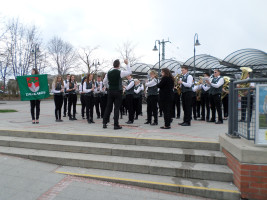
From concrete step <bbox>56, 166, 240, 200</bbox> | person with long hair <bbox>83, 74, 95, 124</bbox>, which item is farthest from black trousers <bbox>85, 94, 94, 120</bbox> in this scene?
concrete step <bbox>56, 166, 240, 200</bbox>

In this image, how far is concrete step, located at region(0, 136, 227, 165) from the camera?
4.31m

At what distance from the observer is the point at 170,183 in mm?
3805

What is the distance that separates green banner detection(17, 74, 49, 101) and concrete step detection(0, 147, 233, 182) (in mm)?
2906

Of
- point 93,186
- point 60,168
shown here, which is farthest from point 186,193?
point 60,168

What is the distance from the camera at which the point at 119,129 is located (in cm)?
640

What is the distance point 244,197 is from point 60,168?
11.7ft

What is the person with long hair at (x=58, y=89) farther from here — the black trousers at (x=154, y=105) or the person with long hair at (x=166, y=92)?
the person with long hair at (x=166, y=92)

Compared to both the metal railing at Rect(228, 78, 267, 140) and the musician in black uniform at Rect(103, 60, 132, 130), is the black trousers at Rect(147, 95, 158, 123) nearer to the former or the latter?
the musician in black uniform at Rect(103, 60, 132, 130)

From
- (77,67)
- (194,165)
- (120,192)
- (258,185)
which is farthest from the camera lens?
(77,67)

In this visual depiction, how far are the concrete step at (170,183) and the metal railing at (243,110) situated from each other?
3.28 ft

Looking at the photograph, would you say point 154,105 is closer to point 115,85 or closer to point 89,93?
point 115,85

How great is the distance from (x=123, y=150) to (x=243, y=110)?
259cm

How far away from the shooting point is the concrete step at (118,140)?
15.3 feet

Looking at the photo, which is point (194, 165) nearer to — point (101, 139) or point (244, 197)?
point (244, 197)
